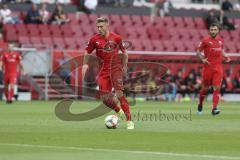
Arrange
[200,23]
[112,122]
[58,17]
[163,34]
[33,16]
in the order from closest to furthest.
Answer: [112,122]
[33,16]
[58,17]
[163,34]
[200,23]

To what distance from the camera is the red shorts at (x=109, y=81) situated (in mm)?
18219

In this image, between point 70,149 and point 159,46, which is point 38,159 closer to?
point 70,149

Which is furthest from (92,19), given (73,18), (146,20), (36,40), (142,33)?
(36,40)

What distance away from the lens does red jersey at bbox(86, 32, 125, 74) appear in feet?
59.5

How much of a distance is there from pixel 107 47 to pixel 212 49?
7.14 meters

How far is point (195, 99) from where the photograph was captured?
39750mm

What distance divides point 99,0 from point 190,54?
654 centimetres

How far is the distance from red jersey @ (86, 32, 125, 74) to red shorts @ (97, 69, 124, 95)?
0.53ft

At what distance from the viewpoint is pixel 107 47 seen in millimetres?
18234

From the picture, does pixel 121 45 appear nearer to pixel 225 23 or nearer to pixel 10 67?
pixel 10 67

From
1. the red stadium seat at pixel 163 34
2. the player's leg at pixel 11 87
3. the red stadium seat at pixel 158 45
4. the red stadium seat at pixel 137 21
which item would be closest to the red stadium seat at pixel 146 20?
the red stadium seat at pixel 137 21

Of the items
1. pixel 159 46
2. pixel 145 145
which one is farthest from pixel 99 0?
pixel 145 145

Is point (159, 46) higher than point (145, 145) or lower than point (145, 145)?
lower

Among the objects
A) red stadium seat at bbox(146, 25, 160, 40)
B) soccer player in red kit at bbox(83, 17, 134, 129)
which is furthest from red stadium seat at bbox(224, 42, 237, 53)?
soccer player in red kit at bbox(83, 17, 134, 129)
